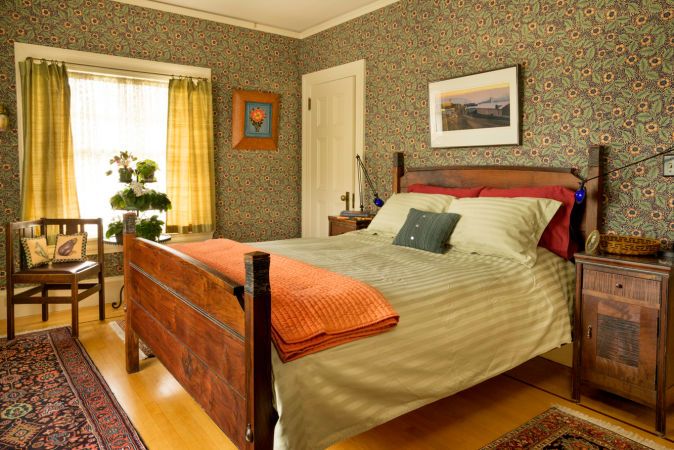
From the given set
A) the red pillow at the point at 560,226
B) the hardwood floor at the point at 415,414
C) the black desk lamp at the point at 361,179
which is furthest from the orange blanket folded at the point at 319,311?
the black desk lamp at the point at 361,179

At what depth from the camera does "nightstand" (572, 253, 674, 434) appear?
2219 mm

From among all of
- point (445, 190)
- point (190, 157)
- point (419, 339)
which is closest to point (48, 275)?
point (190, 157)

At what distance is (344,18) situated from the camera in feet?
15.4

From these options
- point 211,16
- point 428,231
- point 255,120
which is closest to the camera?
point 428,231

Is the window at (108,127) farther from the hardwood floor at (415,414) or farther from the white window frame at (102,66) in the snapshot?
the hardwood floor at (415,414)

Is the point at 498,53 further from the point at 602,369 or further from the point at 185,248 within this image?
the point at 185,248

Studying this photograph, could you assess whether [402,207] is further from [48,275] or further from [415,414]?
[48,275]

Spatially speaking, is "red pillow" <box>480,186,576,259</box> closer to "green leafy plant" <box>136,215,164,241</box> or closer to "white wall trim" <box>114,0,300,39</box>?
"green leafy plant" <box>136,215,164,241</box>

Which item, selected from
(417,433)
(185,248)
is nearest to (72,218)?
(185,248)

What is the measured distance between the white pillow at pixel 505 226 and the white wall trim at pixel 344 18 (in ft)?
7.26

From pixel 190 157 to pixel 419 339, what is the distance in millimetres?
3307

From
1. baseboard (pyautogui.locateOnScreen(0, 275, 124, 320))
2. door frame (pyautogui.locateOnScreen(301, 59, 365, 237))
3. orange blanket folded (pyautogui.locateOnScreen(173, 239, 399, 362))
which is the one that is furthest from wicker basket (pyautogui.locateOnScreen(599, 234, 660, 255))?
baseboard (pyautogui.locateOnScreen(0, 275, 124, 320))

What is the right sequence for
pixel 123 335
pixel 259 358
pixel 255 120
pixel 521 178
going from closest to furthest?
pixel 259 358 → pixel 521 178 → pixel 123 335 → pixel 255 120

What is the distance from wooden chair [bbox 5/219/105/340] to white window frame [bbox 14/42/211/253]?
0.45 meters
